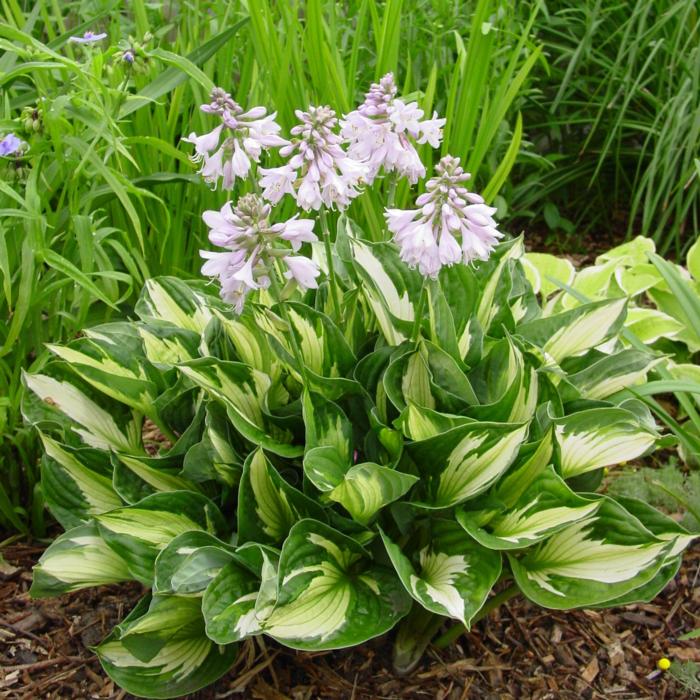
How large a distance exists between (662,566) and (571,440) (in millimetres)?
255

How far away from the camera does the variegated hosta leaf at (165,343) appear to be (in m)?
1.67

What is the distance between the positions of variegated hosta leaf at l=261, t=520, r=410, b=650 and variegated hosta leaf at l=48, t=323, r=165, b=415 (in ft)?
1.50

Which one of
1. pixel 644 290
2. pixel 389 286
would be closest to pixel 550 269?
pixel 644 290

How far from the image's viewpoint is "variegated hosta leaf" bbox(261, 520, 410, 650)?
1.28m

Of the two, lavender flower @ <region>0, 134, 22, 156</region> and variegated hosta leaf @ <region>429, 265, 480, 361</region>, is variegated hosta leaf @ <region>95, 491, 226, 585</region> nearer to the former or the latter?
variegated hosta leaf @ <region>429, 265, 480, 361</region>

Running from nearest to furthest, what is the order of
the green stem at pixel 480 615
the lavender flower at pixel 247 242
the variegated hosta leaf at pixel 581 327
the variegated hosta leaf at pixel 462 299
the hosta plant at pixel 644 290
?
the lavender flower at pixel 247 242 → the green stem at pixel 480 615 → the variegated hosta leaf at pixel 462 299 → the variegated hosta leaf at pixel 581 327 → the hosta plant at pixel 644 290

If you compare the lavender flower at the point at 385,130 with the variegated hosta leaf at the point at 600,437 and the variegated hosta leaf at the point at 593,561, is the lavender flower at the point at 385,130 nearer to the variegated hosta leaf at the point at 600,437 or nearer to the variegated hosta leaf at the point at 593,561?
the variegated hosta leaf at the point at 600,437

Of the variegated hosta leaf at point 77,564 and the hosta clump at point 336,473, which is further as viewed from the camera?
the variegated hosta leaf at point 77,564

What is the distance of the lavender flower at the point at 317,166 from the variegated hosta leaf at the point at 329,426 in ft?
1.13

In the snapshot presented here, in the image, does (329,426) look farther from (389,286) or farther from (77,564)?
(77,564)

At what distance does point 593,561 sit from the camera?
1418 mm

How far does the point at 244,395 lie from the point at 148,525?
0.92ft

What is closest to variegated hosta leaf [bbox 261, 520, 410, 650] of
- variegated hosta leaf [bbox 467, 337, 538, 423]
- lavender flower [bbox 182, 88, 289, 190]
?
variegated hosta leaf [bbox 467, 337, 538, 423]

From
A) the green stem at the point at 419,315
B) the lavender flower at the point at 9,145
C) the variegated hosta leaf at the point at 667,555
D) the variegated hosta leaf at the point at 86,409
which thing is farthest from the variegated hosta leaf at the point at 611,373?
the lavender flower at the point at 9,145
